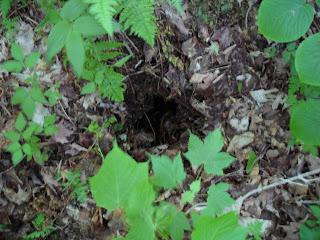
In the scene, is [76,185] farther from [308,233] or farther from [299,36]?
[299,36]

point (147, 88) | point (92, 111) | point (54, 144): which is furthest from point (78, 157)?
point (147, 88)

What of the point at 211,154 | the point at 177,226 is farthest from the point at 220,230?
the point at 211,154

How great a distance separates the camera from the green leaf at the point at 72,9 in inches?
62.8

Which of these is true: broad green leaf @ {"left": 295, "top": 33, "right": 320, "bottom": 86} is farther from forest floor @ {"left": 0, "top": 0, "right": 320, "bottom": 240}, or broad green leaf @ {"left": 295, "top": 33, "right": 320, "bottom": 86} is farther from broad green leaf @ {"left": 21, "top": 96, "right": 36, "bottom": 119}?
broad green leaf @ {"left": 21, "top": 96, "right": 36, "bottom": 119}

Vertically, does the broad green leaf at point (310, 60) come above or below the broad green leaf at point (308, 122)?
above

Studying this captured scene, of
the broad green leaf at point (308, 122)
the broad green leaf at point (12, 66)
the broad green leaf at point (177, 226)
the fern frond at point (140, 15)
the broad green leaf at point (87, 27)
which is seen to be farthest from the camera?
the broad green leaf at point (12, 66)

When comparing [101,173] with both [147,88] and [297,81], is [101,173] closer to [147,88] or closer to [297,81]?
[147,88]

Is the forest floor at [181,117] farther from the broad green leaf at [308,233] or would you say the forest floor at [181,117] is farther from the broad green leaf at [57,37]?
the broad green leaf at [57,37]

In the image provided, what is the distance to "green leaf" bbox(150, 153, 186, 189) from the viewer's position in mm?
1496

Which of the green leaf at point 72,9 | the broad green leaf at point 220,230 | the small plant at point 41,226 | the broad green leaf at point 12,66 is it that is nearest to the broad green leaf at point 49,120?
the broad green leaf at point 12,66

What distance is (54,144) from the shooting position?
91.4 inches

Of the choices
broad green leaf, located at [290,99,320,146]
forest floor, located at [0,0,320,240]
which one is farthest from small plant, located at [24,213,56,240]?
broad green leaf, located at [290,99,320,146]

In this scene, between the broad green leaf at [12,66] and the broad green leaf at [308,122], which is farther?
the broad green leaf at [12,66]

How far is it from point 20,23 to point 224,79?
202 centimetres
